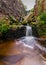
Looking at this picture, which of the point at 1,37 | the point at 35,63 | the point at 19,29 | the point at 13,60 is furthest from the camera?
the point at 19,29

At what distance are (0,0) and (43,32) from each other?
19.8m

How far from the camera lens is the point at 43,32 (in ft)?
69.5

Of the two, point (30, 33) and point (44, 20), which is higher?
point (44, 20)

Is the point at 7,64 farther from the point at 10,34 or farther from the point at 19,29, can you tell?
the point at 19,29

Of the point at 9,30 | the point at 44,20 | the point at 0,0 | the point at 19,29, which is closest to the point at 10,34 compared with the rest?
the point at 9,30

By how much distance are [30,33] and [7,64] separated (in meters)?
14.3

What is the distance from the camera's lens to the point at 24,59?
10.1m

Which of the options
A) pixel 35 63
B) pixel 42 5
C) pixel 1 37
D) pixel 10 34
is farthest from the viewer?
pixel 42 5

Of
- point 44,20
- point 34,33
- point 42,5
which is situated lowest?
point 34,33

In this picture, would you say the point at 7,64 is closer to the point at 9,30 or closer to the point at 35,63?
the point at 35,63

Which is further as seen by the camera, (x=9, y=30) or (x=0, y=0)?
(x=0, y=0)

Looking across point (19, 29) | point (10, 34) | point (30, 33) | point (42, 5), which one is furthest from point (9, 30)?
point (42, 5)

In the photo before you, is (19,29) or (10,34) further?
(19,29)

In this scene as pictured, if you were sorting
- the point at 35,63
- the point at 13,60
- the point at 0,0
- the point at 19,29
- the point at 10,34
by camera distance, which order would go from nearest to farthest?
the point at 35,63 → the point at 13,60 → the point at 10,34 → the point at 19,29 → the point at 0,0
